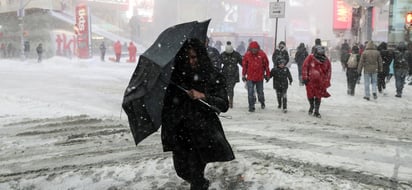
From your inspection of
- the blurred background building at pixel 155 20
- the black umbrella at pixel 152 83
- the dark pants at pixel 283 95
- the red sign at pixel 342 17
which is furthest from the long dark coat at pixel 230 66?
the red sign at pixel 342 17

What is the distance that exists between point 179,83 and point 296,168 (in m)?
2.42

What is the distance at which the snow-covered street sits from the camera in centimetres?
561

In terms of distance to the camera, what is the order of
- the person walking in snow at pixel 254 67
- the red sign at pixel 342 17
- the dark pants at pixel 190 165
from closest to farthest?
the dark pants at pixel 190 165
the person walking in snow at pixel 254 67
the red sign at pixel 342 17

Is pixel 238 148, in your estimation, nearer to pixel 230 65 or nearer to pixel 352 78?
pixel 230 65

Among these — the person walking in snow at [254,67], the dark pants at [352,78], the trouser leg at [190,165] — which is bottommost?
the trouser leg at [190,165]

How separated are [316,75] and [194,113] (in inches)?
244

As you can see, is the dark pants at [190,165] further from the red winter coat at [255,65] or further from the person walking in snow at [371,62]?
the person walking in snow at [371,62]

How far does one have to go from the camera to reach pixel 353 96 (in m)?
14.1

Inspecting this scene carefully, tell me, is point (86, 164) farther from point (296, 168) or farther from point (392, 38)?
point (392, 38)

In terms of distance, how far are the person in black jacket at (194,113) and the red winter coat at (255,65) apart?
21.0 ft

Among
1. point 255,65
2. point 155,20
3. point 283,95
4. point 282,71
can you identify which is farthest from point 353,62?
point 155,20

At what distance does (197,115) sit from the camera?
4.41 meters

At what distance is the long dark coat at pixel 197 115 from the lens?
4.37 m

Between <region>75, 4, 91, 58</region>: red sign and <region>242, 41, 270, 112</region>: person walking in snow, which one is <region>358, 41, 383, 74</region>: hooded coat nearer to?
<region>242, 41, 270, 112</region>: person walking in snow
